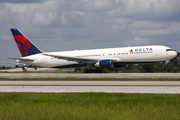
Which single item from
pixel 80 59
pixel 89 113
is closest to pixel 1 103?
pixel 89 113

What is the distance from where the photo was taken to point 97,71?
4438cm

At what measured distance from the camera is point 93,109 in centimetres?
1097

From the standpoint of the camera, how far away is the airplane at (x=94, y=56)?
39438 mm

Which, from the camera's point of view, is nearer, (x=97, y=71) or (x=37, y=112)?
(x=37, y=112)

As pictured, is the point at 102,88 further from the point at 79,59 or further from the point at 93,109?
the point at 79,59

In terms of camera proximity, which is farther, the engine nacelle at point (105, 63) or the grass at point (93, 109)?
the engine nacelle at point (105, 63)

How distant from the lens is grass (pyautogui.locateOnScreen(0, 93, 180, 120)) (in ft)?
31.8

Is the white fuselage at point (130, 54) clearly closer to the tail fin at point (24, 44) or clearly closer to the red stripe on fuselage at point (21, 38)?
the tail fin at point (24, 44)

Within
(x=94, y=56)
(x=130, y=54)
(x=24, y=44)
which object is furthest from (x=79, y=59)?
(x=24, y=44)

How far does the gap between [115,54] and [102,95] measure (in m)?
26.7

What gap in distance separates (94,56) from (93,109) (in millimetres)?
32165

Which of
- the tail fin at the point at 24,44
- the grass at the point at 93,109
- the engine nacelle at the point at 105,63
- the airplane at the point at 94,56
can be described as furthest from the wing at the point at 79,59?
the grass at the point at 93,109

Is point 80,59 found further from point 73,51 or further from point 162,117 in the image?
point 162,117

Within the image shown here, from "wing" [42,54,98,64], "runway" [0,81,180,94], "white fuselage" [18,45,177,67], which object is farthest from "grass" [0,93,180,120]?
"wing" [42,54,98,64]
